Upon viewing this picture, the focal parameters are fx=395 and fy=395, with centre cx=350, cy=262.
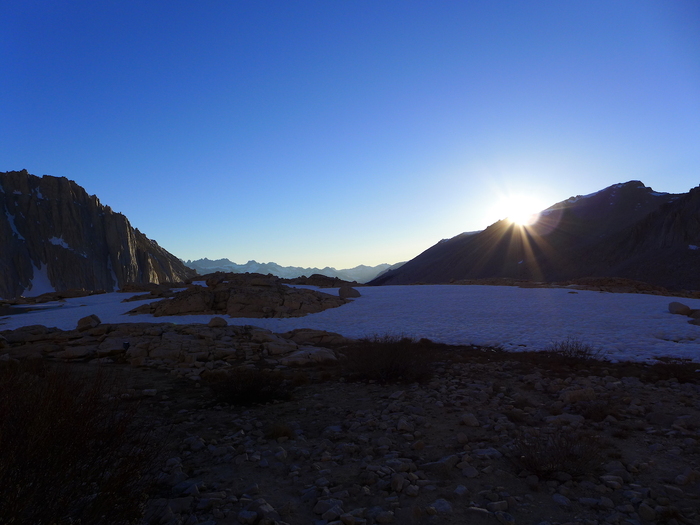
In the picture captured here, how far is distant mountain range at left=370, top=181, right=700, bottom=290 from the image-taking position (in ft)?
202

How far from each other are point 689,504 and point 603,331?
10497 millimetres

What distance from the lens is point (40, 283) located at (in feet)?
256

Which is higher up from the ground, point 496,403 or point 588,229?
point 588,229

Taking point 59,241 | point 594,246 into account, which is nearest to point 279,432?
point 594,246

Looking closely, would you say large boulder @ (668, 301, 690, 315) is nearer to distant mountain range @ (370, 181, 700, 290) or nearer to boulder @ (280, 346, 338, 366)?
boulder @ (280, 346, 338, 366)

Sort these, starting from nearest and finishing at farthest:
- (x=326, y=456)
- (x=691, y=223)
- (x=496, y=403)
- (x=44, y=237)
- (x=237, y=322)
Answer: (x=326, y=456)
(x=496, y=403)
(x=237, y=322)
(x=691, y=223)
(x=44, y=237)

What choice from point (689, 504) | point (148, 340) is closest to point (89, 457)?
point (689, 504)

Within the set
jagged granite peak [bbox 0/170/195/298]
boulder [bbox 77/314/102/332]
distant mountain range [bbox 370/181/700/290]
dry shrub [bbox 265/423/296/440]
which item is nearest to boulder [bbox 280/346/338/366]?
dry shrub [bbox 265/423/296/440]

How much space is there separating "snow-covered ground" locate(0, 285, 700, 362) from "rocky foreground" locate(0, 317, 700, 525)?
2.74 metres

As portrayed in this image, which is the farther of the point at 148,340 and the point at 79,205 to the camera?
the point at 79,205

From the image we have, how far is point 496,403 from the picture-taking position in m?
6.57

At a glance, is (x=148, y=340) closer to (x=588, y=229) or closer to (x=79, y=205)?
(x=79, y=205)

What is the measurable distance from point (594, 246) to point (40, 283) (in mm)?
108948

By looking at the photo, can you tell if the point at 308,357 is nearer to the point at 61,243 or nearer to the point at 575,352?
the point at 575,352
